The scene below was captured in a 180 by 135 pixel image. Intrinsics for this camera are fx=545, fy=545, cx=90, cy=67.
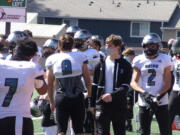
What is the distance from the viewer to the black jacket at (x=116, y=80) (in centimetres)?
808

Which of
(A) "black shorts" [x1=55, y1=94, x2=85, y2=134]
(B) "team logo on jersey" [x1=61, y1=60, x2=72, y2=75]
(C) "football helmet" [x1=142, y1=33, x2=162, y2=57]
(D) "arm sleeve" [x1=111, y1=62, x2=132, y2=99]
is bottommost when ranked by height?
(A) "black shorts" [x1=55, y1=94, x2=85, y2=134]

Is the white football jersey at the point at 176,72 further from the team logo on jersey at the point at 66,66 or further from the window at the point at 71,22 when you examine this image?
the window at the point at 71,22

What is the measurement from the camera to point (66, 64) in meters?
8.03

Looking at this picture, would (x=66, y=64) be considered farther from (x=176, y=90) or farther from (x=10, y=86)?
(x=176, y=90)

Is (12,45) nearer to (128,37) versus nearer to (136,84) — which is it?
(136,84)

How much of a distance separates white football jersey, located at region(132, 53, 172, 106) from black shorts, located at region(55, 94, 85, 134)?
97cm

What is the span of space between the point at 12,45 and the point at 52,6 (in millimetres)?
41932

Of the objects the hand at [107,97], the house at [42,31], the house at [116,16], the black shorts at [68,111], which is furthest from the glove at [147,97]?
the house at [116,16]

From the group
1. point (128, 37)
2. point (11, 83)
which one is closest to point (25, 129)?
point (11, 83)

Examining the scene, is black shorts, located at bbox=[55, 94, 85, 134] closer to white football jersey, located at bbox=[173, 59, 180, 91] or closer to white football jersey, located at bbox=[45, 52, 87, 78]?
white football jersey, located at bbox=[45, 52, 87, 78]

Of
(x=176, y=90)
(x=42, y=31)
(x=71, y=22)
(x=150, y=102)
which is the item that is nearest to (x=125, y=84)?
(x=150, y=102)

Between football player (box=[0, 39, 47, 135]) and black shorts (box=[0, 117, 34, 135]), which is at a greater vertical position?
football player (box=[0, 39, 47, 135])

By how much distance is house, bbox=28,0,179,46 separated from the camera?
4662 centimetres

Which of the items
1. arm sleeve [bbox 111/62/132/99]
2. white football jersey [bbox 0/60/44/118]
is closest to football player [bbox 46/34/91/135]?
arm sleeve [bbox 111/62/132/99]
